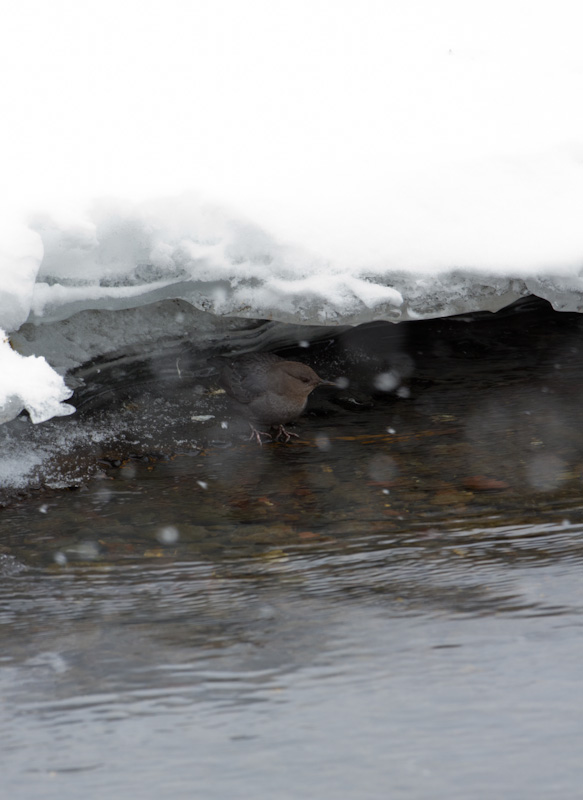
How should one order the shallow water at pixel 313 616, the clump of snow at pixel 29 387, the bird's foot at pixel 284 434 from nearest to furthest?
the shallow water at pixel 313 616, the clump of snow at pixel 29 387, the bird's foot at pixel 284 434

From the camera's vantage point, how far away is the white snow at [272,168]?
352cm

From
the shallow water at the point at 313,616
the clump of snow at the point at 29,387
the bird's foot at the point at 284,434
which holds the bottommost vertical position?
the shallow water at the point at 313,616

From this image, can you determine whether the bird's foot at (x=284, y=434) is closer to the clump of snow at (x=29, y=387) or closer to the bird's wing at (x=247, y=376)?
the bird's wing at (x=247, y=376)

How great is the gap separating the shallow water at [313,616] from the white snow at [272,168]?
0.60 meters

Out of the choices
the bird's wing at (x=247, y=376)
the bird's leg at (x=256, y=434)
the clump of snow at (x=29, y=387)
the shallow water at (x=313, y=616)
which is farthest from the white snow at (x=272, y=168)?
the bird's leg at (x=256, y=434)

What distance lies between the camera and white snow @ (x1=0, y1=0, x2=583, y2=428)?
139 inches

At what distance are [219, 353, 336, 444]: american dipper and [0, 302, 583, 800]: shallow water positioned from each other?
147 millimetres


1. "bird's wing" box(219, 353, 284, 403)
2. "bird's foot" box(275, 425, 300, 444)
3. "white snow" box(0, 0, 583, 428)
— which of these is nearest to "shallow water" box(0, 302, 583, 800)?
"bird's foot" box(275, 425, 300, 444)

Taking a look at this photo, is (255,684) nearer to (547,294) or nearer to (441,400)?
(547,294)

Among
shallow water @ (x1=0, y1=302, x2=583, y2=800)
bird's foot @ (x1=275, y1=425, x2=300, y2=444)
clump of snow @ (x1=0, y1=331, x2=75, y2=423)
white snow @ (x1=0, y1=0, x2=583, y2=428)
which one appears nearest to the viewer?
shallow water @ (x1=0, y1=302, x2=583, y2=800)

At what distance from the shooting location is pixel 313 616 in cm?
232

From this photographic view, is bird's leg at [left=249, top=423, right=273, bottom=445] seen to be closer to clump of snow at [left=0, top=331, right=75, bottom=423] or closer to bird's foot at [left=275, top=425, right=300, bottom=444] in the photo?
bird's foot at [left=275, top=425, right=300, bottom=444]

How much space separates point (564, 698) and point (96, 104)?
3320mm

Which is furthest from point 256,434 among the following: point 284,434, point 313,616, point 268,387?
point 313,616
